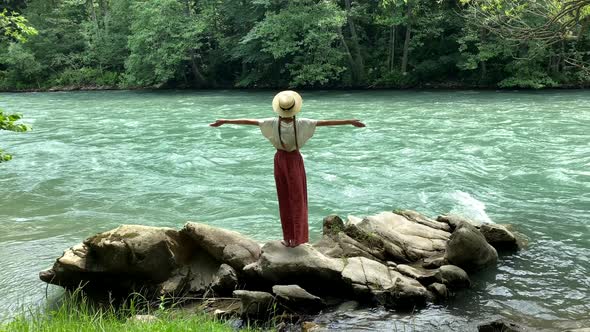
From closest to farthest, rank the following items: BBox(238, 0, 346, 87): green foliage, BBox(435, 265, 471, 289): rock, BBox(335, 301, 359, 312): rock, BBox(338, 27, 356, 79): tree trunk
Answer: BBox(335, 301, 359, 312): rock → BBox(435, 265, 471, 289): rock → BBox(238, 0, 346, 87): green foliage → BBox(338, 27, 356, 79): tree trunk

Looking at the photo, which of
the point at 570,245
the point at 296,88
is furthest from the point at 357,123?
the point at 296,88

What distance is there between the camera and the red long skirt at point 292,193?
5496mm

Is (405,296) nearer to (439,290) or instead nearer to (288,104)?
(439,290)

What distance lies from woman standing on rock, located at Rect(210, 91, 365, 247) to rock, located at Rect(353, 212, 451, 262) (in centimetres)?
135

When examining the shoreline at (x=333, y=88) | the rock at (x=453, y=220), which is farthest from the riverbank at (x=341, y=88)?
the rock at (x=453, y=220)

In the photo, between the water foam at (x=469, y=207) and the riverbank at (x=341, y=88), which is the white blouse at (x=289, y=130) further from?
the riverbank at (x=341, y=88)

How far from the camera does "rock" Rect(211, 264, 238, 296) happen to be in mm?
5797

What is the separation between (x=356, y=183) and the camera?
11.2m

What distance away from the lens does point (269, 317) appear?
205 inches

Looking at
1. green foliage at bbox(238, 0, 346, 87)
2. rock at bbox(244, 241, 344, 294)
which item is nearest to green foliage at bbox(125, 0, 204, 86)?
green foliage at bbox(238, 0, 346, 87)

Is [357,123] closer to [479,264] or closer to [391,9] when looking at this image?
[479,264]

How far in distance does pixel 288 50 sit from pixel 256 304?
25.9 m

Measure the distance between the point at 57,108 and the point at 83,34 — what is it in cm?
1742

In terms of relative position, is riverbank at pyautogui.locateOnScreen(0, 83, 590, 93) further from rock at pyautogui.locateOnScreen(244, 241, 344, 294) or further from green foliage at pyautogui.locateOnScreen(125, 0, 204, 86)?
rock at pyautogui.locateOnScreen(244, 241, 344, 294)
